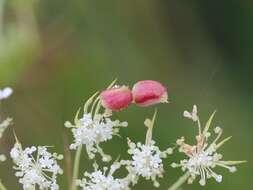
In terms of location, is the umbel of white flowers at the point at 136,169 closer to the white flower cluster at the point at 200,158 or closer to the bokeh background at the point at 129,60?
the white flower cluster at the point at 200,158

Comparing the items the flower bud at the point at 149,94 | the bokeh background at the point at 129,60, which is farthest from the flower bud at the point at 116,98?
A: the bokeh background at the point at 129,60

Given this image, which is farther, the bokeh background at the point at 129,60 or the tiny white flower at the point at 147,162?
the bokeh background at the point at 129,60

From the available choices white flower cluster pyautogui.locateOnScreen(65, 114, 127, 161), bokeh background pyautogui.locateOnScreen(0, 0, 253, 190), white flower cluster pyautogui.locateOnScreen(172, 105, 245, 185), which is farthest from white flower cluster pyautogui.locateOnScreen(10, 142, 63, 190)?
bokeh background pyautogui.locateOnScreen(0, 0, 253, 190)

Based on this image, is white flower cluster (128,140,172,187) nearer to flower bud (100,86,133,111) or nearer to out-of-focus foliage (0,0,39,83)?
flower bud (100,86,133,111)

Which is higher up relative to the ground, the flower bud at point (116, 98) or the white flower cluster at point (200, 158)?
the flower bud at point (116, 98)

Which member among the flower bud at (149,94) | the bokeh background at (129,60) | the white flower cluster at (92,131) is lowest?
the bokeh background at (129,60)

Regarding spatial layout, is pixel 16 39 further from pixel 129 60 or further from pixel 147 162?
pixel 147 162
